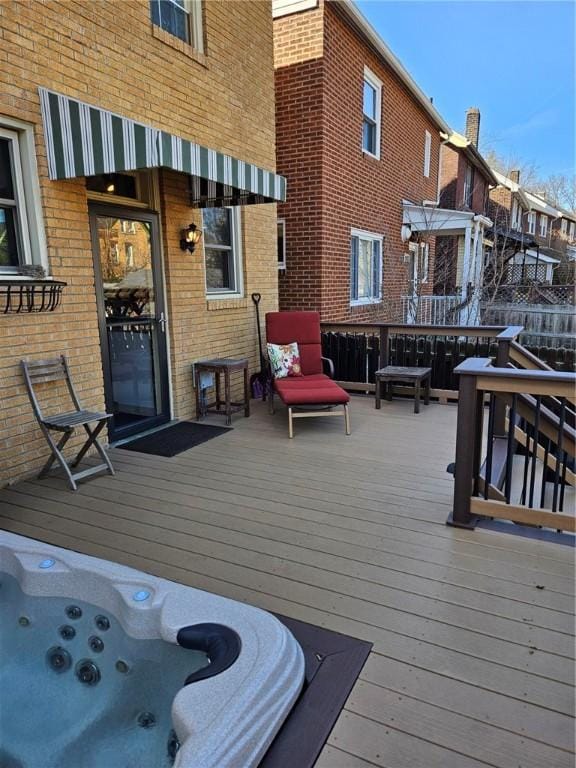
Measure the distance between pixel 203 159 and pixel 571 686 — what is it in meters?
3.85

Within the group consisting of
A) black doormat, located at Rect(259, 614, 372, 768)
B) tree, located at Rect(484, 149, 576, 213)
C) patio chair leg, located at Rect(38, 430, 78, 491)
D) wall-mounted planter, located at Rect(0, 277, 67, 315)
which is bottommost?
black doormat, located at Rect(259, 614, 372, 768)

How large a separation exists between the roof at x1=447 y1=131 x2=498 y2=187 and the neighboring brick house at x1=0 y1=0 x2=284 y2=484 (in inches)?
359

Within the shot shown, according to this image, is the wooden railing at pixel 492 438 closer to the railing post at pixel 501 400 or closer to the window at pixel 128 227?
the railing post at pixel 501 400

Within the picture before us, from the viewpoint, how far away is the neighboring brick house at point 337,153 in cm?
705

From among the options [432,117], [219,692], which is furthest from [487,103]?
[219,692]

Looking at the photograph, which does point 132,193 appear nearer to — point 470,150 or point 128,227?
point 128,227

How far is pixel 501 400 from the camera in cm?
434

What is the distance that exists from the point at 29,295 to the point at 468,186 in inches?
609

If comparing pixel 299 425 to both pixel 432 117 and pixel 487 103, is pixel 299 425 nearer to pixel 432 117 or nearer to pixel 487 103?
pixel 432 117

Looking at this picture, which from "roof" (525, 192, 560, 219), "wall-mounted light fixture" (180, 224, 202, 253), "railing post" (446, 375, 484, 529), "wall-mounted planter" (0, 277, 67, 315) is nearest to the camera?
"railing post" (446, 375, 484, 529)

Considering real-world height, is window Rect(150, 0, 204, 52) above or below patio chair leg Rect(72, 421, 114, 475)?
above

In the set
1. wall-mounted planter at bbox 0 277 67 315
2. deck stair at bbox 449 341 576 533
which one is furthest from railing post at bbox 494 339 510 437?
wall-mounted planter at bbox 0 277 67 315

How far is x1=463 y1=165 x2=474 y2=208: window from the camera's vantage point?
15467mm

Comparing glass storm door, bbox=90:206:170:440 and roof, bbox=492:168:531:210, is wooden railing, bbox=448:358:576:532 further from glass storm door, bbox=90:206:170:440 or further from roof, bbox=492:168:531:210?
roof, bbox=492:168:531:210
